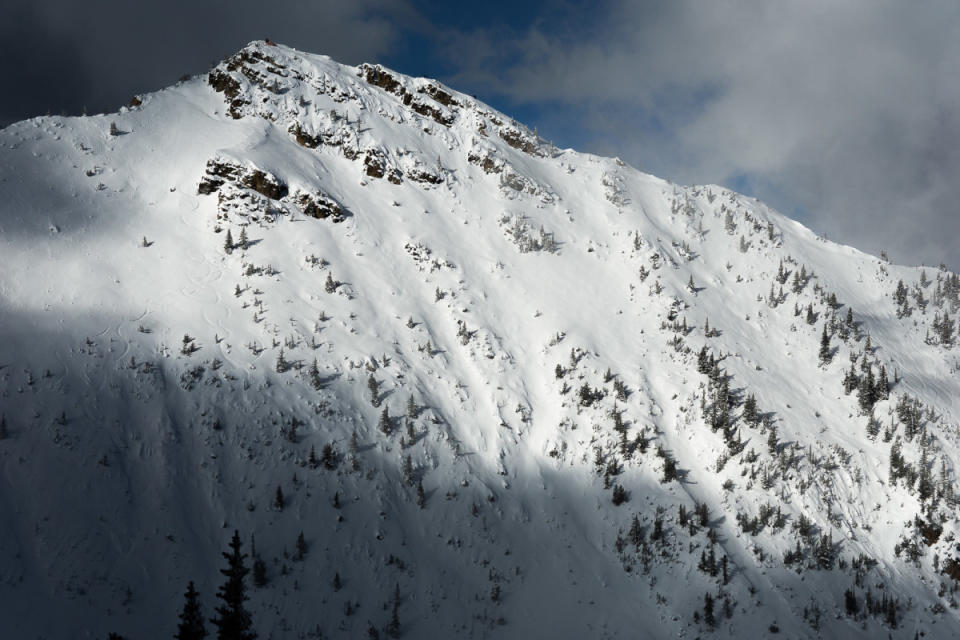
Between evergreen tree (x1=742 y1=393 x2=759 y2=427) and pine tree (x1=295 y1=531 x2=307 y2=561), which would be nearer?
pine tree (x1=295 y1=531 x2=307 y2=561)

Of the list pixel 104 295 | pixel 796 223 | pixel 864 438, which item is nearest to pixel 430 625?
pixel 104 295

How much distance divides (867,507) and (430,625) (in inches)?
826

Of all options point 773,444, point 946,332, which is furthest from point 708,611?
point 946,332

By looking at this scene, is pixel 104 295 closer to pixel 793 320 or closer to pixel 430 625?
pixel 430 625

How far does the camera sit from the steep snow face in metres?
18.0

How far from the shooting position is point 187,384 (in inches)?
846

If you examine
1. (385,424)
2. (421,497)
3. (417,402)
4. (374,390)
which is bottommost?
(421,497)

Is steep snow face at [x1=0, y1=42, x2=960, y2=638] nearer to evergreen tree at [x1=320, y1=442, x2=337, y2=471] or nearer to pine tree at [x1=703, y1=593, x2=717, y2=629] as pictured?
pine tree at [x1=703, y1=593, x2=717, y2=629]

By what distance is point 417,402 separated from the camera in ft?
83.0

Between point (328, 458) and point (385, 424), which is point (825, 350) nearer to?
point (385, 424)

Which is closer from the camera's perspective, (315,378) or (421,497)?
(421,497)

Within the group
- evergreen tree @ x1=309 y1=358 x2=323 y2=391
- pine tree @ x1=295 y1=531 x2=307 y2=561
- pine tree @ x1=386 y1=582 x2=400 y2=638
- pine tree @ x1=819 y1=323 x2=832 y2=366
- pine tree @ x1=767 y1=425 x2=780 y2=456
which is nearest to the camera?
pine tree @ x1=386 y1=582 x2=400 y2=638

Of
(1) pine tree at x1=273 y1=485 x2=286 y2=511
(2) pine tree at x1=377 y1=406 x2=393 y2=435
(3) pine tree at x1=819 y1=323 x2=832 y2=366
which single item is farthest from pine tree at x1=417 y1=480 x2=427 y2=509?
(3) pine tree at x1=819 y1=323 x2=832 y2=366

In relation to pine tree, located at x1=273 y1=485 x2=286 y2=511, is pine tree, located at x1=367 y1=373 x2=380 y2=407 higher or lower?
higher
